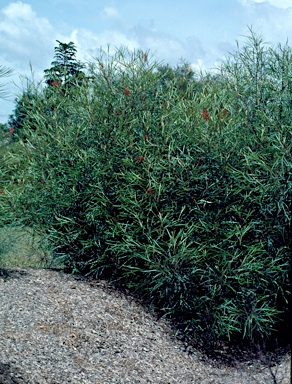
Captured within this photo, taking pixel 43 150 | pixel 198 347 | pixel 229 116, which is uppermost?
pixel 229 116

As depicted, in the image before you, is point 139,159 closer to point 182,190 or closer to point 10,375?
point 182,190

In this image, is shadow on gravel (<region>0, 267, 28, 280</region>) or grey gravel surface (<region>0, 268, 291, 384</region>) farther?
shadow on gravel (<region>0, 267, 28, 280</region>)

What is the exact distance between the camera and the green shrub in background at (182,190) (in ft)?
16.3

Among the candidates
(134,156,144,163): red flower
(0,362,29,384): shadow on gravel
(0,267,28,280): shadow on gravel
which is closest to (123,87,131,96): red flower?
(134,156,144,163): red flower

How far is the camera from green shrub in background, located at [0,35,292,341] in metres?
4.97

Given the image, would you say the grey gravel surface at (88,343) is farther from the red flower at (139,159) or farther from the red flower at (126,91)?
the red flower at (126,91)

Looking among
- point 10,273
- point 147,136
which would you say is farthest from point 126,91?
point 10,273

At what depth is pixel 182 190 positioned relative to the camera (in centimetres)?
508

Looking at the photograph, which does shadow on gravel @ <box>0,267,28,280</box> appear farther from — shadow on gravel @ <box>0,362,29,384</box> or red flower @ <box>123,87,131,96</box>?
red flower @ <box>123,87,131,96</box>

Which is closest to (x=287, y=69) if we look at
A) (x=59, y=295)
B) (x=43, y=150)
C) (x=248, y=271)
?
(x=248, y=271)

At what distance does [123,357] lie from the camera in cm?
445

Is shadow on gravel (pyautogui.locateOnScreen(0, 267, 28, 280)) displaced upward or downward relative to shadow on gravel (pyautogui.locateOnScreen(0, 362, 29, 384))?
upward

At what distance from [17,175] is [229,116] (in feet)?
8.12

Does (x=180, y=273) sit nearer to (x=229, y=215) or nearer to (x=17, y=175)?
(x=229, y=215)
